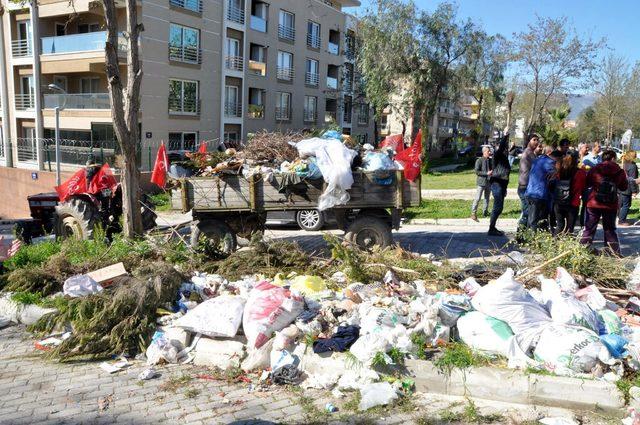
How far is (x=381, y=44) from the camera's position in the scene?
30.2 m

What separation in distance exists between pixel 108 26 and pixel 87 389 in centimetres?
581

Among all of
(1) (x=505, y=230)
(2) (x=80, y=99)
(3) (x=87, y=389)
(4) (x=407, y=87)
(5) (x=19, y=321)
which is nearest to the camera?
(3) (x=87, y=389)

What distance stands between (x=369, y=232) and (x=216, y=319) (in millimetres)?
3962

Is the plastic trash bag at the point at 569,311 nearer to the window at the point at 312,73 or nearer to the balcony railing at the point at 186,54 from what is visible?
the balcony railing at the point at 186,54

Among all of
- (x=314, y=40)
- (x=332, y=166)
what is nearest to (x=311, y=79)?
(x=314, y=40)

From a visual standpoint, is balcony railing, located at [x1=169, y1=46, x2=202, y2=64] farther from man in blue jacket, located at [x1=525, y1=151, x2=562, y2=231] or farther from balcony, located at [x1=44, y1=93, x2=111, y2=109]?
man in blue jacket, located at [x1=525, y1=151, x2=562, y2=231]

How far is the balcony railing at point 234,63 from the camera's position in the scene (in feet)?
96.3

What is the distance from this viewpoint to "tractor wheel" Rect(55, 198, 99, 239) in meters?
9.84

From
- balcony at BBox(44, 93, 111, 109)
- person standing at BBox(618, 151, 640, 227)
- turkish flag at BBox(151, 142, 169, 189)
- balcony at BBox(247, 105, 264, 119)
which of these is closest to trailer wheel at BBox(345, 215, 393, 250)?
turkish flag at BBox(151, 142, 169, 189)

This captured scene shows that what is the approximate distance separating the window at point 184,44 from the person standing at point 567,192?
20719 millimetres

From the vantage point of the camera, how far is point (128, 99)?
8484mm

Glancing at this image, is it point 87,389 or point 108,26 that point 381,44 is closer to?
point 108,26

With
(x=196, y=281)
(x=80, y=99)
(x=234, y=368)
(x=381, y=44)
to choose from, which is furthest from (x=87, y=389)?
(x=381, y=44)

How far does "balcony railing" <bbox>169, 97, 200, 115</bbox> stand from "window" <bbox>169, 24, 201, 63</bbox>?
1.90m
